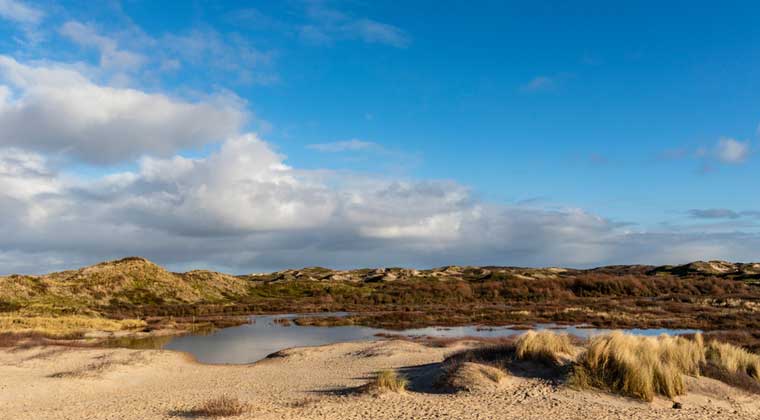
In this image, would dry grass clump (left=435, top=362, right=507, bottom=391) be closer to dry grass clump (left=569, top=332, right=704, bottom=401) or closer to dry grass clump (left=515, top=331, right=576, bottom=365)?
dry grass clump (left=515, top=331, right=576, bottom=365)

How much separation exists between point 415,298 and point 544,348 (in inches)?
2395

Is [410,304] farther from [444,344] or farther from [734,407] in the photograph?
[734,407]

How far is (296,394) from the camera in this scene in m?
20.0

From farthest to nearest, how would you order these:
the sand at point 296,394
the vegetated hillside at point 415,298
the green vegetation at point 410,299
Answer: the vegetated hillside at point 415,298 → the green vegetation at point 410,299 → the sand at point 296,394

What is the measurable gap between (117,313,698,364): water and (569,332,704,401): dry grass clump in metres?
18.4

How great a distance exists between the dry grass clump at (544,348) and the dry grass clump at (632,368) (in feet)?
3.59

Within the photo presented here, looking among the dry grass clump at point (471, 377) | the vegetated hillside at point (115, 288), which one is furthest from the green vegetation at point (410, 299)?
the dry grass clump at point (471, 377)

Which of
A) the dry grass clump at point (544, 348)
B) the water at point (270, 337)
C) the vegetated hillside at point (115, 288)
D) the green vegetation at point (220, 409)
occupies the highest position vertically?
the vegetated hillside at point (115, 288)

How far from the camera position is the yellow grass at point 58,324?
4181 centimetres

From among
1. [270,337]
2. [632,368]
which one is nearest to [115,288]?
[270,337]

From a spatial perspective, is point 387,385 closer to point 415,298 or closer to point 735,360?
point 735,360

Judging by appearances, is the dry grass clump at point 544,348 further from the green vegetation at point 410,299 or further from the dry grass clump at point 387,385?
the green vegetation at point 410,299

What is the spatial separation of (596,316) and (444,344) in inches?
1031

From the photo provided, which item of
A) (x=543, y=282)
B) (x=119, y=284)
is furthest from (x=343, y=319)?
(x=543, y=282)
